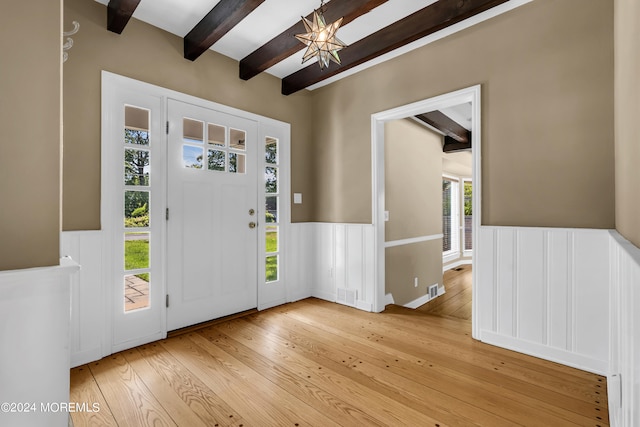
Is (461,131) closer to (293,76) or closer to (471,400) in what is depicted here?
(293,76)

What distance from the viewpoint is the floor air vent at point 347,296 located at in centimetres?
333

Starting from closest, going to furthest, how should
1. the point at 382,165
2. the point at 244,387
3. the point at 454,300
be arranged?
the point at 244,387 → the point at 382,165 → the point at 454,300

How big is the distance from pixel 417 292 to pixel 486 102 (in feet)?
9.04

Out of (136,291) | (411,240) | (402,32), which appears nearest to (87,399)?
(136,291)

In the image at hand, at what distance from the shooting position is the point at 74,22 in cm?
209

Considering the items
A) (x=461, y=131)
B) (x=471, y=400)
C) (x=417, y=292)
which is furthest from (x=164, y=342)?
(x=461, y=131)

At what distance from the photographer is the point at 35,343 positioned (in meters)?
1.00

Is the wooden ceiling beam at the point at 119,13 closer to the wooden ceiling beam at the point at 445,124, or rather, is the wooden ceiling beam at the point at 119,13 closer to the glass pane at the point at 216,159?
the glass pane at the point at 216,159

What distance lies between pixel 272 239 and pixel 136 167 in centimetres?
151

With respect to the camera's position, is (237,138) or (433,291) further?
(433,291)

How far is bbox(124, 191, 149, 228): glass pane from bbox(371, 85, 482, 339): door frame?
213 centimetres

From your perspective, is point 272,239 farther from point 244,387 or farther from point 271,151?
point 244,387

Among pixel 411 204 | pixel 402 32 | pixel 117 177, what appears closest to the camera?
pixel 117 177

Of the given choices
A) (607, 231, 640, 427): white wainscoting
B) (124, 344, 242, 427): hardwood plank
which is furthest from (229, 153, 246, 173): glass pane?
(607, 231, 640, 427): white wainscoting
